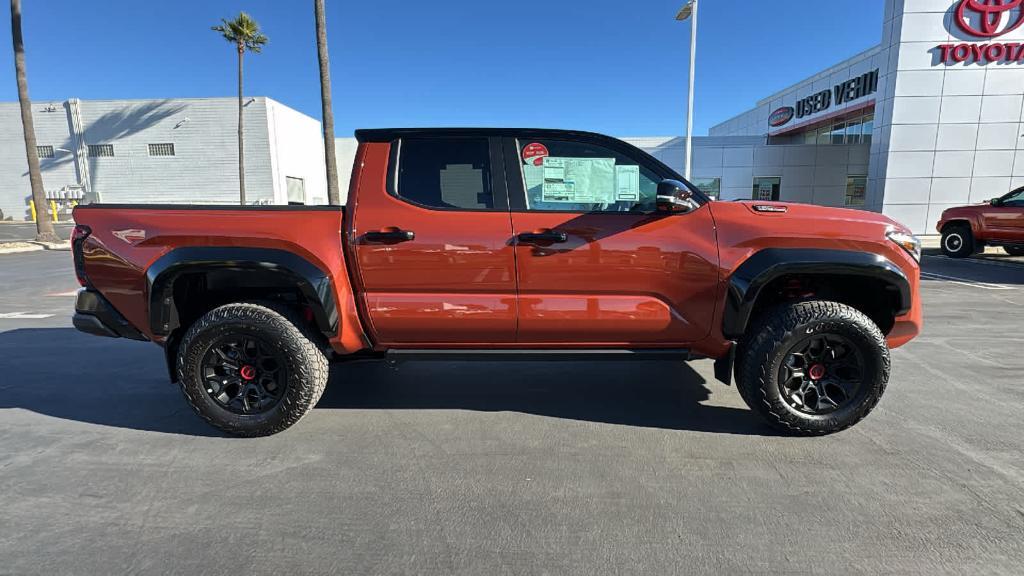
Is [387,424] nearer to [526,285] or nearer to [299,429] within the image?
[299,429]

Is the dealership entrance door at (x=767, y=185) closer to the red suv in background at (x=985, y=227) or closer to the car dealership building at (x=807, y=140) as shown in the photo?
the car dealership building at (x=807, y=140)

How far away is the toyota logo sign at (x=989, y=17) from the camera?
49.9 ft

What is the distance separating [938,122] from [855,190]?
7144 mm

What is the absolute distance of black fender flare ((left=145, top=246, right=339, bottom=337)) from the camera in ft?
9.55

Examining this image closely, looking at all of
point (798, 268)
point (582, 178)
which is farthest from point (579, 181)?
point (798, 268)

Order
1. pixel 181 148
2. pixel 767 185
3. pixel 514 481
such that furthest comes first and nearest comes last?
pixel 181 148, pixel 767 185, pixel 514 481

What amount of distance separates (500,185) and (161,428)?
9.02 ft

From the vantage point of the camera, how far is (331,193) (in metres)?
14.6

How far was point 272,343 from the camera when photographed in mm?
2986

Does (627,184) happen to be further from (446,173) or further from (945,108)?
(945,108)

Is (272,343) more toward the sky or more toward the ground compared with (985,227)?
more toward the ground

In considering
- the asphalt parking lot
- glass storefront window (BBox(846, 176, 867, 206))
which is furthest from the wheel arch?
glass storefront window (BBox(846, 176, 867, 206))

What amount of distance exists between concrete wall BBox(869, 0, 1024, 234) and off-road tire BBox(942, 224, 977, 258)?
5.35 metres

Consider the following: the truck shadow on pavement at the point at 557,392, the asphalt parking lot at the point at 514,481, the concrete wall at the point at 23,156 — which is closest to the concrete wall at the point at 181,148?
the concrete wall at the point at 23,156
